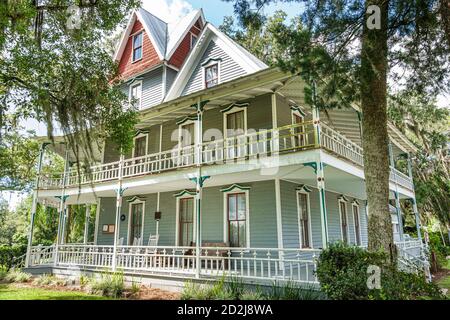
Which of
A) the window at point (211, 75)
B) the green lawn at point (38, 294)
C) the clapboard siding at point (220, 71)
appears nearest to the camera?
the green lawn at point (38, 294)

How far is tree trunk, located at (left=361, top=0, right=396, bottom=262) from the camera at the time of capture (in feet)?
22.0

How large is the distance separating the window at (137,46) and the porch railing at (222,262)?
10448mm

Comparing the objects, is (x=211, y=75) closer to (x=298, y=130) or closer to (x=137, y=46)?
(x=298, y=130)

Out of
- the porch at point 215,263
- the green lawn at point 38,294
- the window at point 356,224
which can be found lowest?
the green lawn at point 38,294

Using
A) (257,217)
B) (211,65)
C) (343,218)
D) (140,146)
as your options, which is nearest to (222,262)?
(257,217)

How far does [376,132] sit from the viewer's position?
7285 millimetres

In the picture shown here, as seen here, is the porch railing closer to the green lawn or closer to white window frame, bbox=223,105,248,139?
the green lawn

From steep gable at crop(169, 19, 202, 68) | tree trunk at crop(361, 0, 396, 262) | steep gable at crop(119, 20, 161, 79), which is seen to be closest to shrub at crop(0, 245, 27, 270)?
steep gable at crop(119, 20, 161, 79)

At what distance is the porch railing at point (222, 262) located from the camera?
26.3ft

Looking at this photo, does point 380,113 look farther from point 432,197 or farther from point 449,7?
point 432,197

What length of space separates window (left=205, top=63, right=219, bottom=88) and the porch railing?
723 centimetres

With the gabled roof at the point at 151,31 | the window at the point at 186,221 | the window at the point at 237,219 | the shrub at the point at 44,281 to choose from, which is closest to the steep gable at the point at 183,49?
the gabled roof at the point at 151,31

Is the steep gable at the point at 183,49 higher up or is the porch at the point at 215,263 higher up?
the steep gable at the point at 183,49

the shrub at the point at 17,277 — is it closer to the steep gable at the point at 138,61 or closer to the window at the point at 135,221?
the window at the point at 135,221
